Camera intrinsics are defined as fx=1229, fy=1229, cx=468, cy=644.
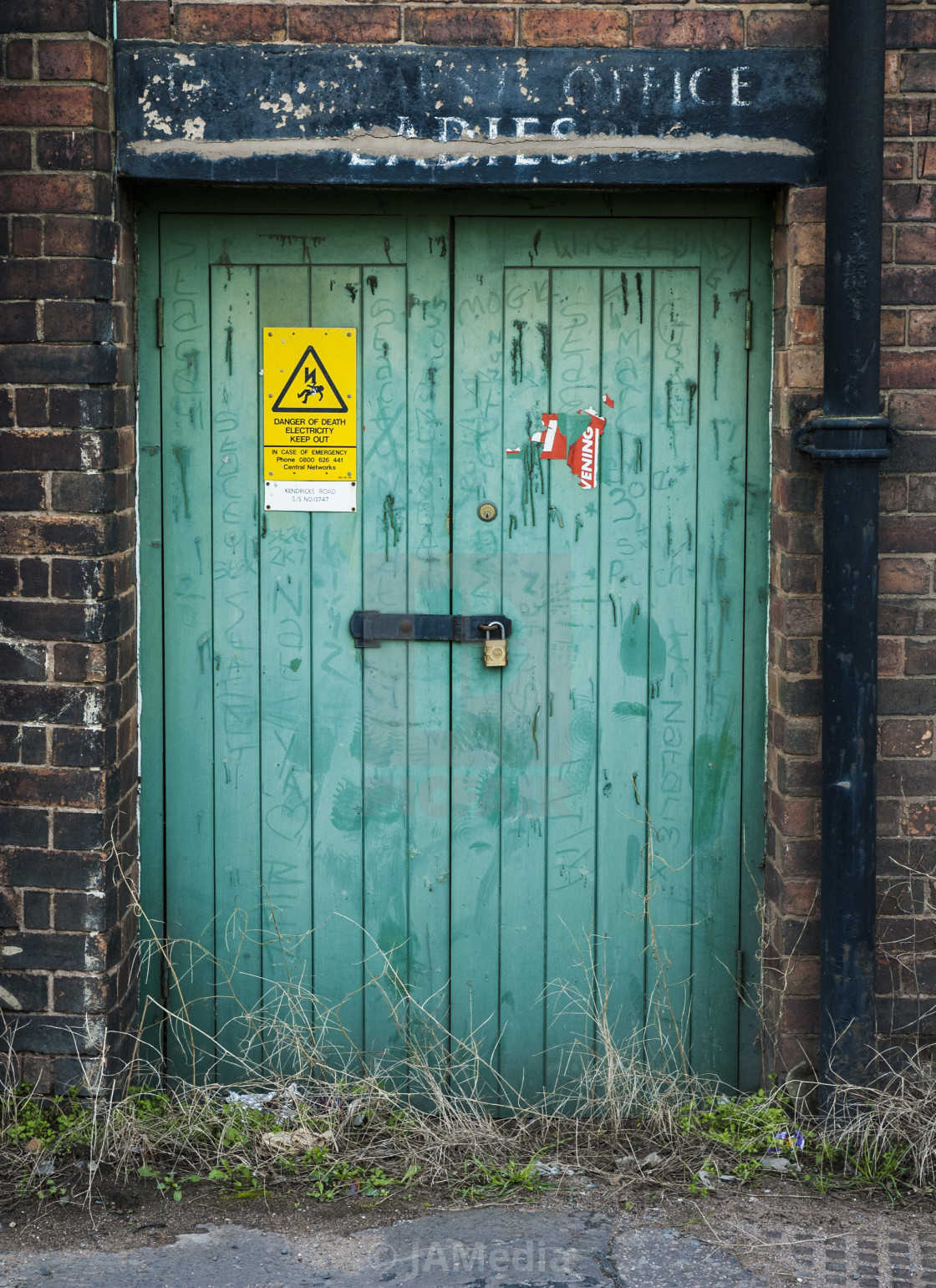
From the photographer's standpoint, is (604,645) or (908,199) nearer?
(908,199)

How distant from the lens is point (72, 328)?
2.97m

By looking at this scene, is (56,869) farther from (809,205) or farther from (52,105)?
(809,205)

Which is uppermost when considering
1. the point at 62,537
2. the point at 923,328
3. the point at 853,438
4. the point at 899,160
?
the point at 899,160

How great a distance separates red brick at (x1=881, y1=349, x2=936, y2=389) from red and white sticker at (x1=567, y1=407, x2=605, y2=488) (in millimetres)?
721

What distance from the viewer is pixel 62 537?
302 centimetres

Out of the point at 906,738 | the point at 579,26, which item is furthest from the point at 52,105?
the point at 906,738

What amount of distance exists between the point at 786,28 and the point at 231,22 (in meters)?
1.34

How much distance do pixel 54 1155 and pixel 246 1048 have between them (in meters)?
0.58

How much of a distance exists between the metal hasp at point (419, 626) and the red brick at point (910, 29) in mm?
1696

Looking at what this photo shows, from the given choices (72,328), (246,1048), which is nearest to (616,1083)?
(246,1048)

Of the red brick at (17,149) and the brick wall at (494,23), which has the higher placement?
the brick wall at (494,23)

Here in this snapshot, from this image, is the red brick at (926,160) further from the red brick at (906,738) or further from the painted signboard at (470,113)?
the red brick at (906,738)

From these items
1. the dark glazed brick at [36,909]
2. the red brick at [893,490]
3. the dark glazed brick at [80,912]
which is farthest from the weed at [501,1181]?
the red brick at [893,490]

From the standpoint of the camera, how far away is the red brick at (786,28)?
2973 millimetres
